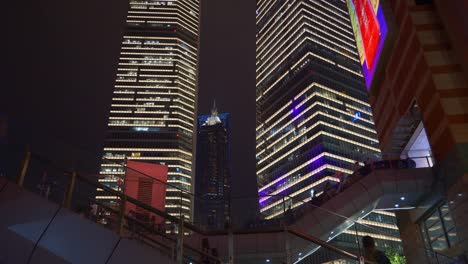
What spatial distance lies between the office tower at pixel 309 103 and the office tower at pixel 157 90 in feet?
95.6

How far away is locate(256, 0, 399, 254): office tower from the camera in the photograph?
106 meters

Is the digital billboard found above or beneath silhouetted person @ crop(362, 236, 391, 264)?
above

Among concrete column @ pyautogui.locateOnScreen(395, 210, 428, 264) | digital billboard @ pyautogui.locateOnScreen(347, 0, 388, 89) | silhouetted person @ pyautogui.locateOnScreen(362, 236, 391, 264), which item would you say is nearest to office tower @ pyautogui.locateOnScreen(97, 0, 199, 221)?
digital billboard @ pyautogui.locateOnScreen(347, 0, 388, 89)

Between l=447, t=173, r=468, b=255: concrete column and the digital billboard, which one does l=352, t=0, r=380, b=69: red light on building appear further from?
l=447, t=173, r=468, b=255: concrete column

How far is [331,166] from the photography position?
3969 inches

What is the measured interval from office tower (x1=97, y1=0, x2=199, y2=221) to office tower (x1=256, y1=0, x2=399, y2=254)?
29127 millimetres

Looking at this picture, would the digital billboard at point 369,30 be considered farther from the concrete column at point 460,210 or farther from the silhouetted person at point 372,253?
the silhouetted person at point 372,253

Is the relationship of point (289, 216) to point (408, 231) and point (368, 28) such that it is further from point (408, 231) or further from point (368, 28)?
point (368, 28)

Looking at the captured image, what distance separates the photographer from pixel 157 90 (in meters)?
148

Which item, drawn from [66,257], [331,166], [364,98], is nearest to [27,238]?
[66,257]

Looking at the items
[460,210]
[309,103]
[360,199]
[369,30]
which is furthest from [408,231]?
[309,103]

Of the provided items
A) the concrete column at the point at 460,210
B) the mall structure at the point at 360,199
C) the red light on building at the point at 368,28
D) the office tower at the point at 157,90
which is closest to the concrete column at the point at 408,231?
the mall structure at the point at 360,199

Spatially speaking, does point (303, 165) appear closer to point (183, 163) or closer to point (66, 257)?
point (183, 163)

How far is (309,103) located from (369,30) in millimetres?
88683
